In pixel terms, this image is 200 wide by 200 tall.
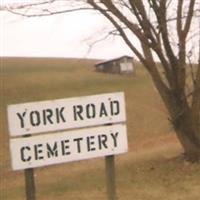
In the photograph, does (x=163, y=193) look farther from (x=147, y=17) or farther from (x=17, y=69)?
(x=17, y=69)

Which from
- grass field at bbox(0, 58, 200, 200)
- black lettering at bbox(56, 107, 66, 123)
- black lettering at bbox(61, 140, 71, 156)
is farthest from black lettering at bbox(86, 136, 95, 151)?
grass field at bbox(0, 58, 200, 200)

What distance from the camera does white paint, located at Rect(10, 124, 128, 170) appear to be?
7176 mm

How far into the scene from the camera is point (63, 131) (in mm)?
7402

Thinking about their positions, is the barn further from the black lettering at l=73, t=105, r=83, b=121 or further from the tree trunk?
the black lettering at l=73, t=105, r=83, b=121

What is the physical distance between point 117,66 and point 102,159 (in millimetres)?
53715

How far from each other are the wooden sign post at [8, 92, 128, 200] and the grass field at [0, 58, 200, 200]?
379 centimetres

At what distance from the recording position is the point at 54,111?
7359 millimetres

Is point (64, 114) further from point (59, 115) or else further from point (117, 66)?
point (117, 66)

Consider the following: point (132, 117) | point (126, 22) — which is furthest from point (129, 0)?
point (132, 117)

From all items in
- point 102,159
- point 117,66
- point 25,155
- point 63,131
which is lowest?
point 102,159

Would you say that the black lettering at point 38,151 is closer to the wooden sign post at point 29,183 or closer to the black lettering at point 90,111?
the wooden sign post at point 29,183

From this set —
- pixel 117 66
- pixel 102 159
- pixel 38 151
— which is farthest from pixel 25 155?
pixel 117 66

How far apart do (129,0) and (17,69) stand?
5903 cm

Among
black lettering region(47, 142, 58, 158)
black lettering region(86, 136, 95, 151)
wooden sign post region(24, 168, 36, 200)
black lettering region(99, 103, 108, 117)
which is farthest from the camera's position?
black lettering region(99, 103, 108, 117)
